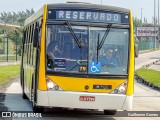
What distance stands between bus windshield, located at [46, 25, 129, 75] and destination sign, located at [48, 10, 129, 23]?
0.80 feet

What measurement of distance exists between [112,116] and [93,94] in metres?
1.98

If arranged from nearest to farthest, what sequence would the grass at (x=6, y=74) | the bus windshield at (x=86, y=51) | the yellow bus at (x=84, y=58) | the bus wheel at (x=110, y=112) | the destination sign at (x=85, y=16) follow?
the yellow bus at (x=84, y=58) → the bus windshield at (x=86, y=51) → the destination sign at (x=85, y=16) → the bus wheel at (x=110, y=112) → the grass at (x=6, y=74)

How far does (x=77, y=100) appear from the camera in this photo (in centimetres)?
1194

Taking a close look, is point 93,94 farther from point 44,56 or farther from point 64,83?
point 44,56

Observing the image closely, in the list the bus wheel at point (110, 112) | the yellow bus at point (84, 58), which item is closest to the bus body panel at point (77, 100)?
the yellow bus at point (84, 58)

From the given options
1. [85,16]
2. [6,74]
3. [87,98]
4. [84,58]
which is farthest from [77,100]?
[6,74]

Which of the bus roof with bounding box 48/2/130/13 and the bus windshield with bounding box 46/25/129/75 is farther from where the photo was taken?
the bus roof with bounding box 48/2/130/13

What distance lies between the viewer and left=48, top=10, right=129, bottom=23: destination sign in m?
12.5

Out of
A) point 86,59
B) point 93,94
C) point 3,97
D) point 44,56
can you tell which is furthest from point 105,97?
point 3,97

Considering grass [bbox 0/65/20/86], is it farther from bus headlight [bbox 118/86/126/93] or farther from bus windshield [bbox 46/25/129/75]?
bus headlight [bbox 118/86/126/93]

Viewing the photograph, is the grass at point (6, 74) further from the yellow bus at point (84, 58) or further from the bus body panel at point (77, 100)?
the bus body panel at point (77, 100)

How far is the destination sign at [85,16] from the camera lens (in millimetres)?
12500

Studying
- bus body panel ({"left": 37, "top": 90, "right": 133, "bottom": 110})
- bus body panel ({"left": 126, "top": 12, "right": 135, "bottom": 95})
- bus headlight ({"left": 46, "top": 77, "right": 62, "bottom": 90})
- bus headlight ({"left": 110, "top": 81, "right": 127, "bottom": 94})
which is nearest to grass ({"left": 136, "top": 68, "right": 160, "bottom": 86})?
bus body panel ({"left": 126, "top": 12, "right": 135, "bottom": 95})

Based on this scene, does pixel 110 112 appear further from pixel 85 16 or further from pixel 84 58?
pixel 85 16
